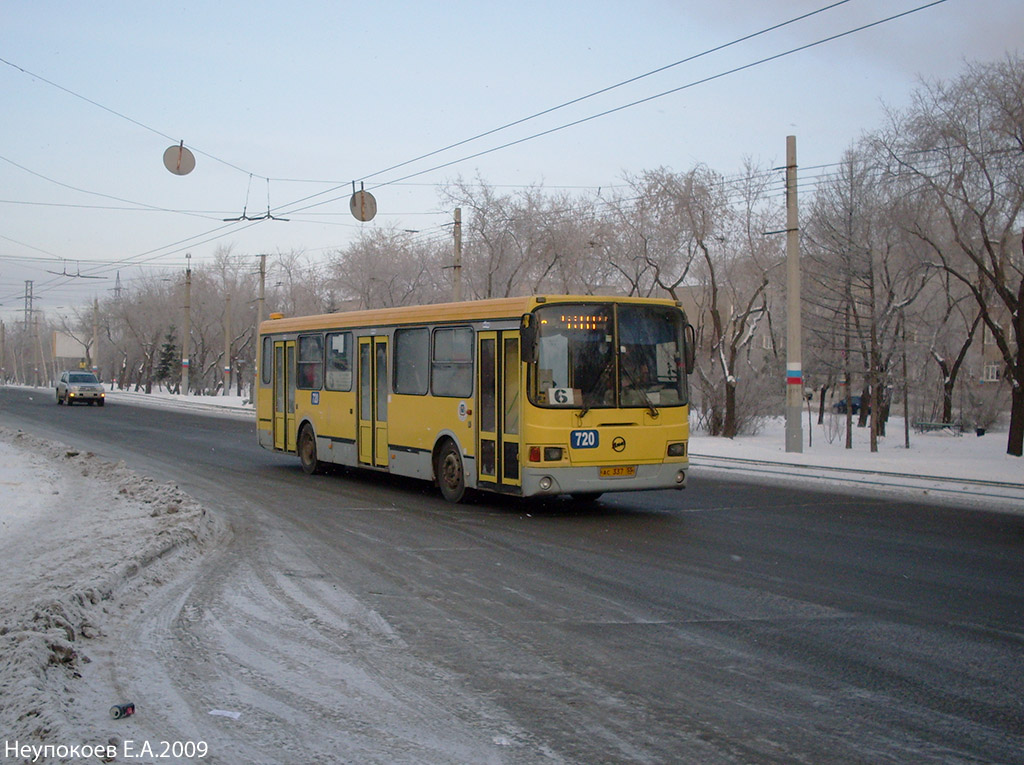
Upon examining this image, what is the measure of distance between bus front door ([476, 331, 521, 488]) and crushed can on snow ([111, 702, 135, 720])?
815 centimetres

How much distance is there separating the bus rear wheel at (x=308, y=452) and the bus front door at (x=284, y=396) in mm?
412

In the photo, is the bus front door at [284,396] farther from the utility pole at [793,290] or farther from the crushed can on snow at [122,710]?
the crushed can on snow at [122,710]

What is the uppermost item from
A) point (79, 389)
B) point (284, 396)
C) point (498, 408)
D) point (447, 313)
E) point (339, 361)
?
point (447, 313)

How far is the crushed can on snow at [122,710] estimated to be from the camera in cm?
497

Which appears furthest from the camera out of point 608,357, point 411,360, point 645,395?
point 411,360

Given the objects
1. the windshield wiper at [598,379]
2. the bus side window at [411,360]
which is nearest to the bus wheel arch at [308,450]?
the bus side window at [411,360]

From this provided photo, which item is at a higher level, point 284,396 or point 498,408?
point 284,396

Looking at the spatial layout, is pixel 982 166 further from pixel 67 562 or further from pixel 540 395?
pixel 67 562

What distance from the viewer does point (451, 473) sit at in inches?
576

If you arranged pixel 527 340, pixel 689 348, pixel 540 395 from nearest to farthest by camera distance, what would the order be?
pixel 527 340
pixel 540 395
pixel 689 348

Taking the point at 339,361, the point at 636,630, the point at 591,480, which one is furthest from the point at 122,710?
the point at 339,361

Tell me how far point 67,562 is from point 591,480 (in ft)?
21.4

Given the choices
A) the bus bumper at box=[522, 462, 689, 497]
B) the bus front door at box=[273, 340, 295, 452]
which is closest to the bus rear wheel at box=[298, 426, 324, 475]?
the bus front door at box=[273, 340, 295, 452]

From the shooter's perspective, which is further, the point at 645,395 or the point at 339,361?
the point at 339,361
